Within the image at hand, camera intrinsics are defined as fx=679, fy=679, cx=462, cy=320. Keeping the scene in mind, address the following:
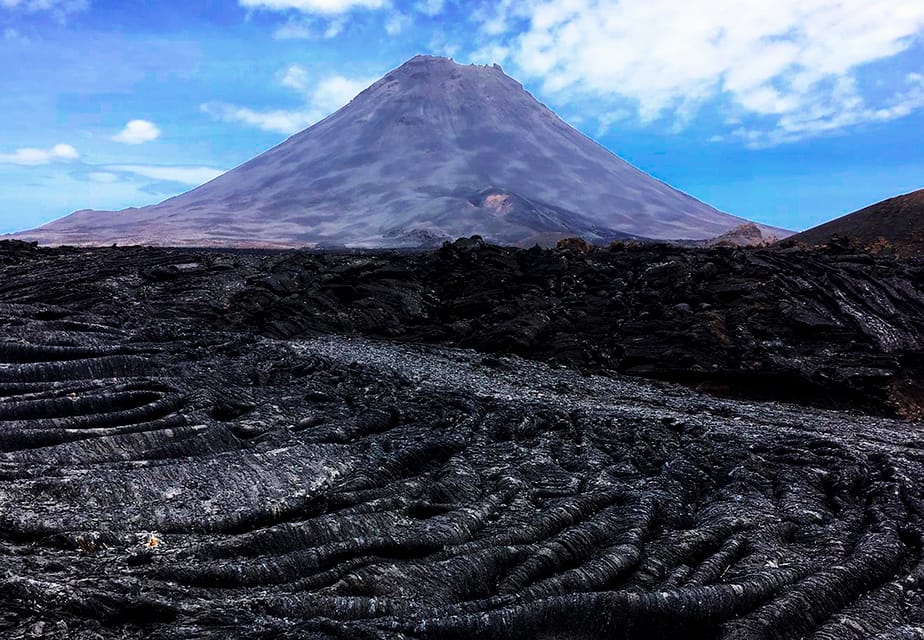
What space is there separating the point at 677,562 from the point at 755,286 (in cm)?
2132

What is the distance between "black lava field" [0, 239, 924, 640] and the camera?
267 inches

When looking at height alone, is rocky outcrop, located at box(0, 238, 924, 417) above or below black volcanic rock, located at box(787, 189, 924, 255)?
below

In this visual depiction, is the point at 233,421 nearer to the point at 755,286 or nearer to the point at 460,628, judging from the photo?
the point at 460,628

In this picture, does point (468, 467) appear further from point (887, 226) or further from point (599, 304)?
point (887, 226)

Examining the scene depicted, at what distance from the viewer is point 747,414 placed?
16906 millimetres

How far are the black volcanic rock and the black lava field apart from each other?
2410 centimetres

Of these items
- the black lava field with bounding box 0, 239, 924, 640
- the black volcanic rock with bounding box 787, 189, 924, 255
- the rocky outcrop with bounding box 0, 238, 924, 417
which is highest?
the black volcanic rock with bounding box 787, 189, 924, 255

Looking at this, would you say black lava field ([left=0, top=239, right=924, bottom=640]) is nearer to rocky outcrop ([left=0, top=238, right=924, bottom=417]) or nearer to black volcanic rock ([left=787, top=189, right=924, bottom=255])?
rocky outcrop ([left=0, top=238, right=924, bottom=417])

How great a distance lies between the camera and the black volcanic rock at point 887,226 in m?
46.2

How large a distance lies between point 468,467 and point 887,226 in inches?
2033

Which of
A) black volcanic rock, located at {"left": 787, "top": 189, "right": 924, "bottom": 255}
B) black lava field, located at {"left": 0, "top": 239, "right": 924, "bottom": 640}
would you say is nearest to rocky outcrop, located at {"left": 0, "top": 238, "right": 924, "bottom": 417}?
black lava field, located at {"left": 0, "top": 239, "right": 924, "bottom": 640}

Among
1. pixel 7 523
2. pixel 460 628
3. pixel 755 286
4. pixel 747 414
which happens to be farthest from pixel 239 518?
pixel 755 286

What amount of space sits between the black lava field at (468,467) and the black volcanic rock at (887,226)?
24.1m

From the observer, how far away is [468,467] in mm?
11727
